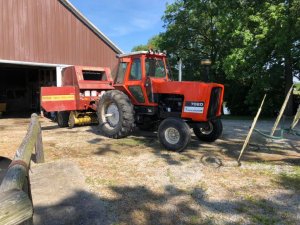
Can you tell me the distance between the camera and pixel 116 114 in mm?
9273

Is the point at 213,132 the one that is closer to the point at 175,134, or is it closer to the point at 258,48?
the point at 175,134

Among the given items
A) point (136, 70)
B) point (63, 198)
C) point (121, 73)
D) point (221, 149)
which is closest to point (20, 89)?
point (121, 73)

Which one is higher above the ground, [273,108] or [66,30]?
[66,30]

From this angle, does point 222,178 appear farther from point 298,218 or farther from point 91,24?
point 91,24

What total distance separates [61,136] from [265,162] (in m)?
5.81

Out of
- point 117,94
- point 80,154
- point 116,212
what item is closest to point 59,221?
point 116,212

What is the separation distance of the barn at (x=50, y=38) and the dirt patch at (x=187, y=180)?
7283mm

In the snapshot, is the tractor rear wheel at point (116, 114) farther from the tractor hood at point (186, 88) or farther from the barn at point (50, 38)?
the barn at point (50, 38)

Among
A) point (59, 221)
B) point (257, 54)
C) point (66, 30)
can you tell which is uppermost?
point (66, 30)

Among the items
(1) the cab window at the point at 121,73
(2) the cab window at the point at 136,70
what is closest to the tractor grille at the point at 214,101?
(2) the cab window at the point at 136,70

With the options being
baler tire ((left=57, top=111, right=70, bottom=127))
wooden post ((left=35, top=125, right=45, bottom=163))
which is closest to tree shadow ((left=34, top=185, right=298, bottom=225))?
wooden post ((left=35, top=125, right=45, bottom=163))

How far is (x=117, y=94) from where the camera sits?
29.5 feet

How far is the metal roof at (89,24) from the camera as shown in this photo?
16.5 m

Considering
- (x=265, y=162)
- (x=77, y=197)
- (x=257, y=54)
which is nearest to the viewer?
(x=77, y=197)
